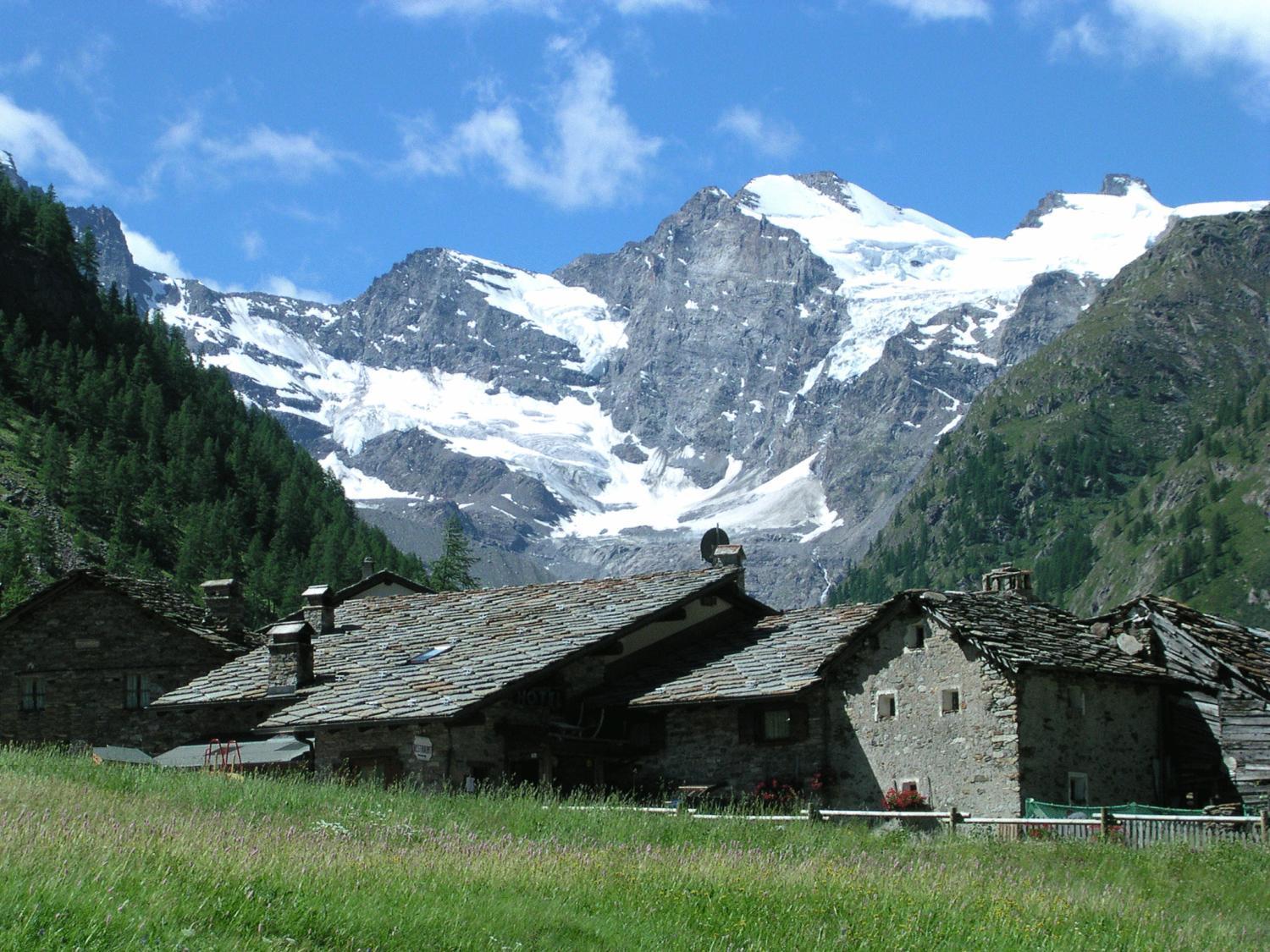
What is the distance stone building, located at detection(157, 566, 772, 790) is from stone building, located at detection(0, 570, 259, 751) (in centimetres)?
552

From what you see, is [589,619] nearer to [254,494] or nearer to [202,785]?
[202,785]

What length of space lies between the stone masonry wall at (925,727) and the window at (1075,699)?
6.44 ft

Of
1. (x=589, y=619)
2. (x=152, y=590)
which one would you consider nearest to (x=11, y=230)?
(x=152, y=590)

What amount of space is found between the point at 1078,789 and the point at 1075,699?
1.88 metres

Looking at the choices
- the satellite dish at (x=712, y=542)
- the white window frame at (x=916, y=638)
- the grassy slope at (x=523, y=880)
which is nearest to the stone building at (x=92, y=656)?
the satellite dish at (x=712, y=542)

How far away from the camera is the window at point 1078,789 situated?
109 ft

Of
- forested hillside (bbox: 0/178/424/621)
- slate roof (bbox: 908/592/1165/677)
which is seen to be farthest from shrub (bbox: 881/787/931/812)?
forested hillside (bbox: 0/178/424/621)

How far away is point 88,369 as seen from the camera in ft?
519

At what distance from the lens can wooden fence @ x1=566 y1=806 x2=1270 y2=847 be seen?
80.3ft

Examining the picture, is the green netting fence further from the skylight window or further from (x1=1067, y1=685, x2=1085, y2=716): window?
the skylight window

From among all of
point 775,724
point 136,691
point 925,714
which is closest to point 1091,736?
point 925,714

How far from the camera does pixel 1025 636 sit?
115 feet

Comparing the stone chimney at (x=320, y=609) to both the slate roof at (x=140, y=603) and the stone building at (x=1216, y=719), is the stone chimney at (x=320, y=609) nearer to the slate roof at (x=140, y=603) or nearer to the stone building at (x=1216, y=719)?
the slate roof at (x=140, y=603)

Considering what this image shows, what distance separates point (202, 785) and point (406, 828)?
509 cm
